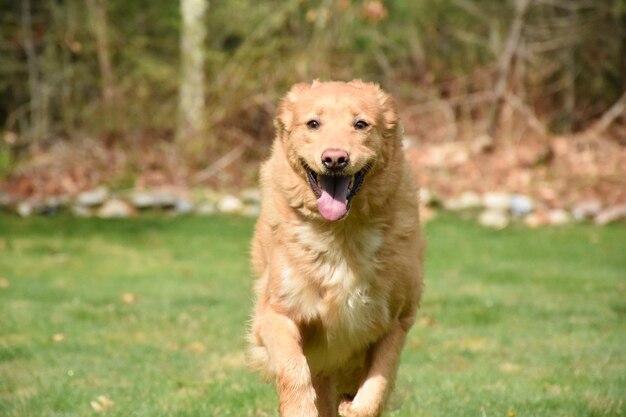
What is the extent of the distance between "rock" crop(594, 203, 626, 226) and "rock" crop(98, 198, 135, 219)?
6885 millimetres

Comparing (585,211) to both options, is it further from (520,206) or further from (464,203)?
(464,203)

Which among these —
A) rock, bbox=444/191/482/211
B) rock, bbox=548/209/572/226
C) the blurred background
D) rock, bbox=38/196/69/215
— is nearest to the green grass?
rock, bbox=548/209/572/226

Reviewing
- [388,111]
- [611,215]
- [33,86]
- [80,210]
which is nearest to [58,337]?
[388,111]

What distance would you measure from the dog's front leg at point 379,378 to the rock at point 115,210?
10.2 metres

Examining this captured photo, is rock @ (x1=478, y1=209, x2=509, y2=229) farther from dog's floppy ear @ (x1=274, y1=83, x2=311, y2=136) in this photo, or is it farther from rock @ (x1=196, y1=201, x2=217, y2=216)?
dog's floppy ear @ (x1=274, y1=83, x2=311, y2=136)

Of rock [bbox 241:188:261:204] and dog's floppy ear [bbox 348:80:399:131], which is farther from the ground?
dog's floppy ear [bbox 348:80:399:131]

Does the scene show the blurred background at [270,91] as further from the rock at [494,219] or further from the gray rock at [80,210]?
the rock at [494,219]

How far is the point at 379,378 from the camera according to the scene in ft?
13.6

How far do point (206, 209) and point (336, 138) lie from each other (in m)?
10.3

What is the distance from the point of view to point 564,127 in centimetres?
1623

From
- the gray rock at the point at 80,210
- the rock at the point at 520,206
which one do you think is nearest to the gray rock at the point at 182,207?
the gray rock at the point at 80,210

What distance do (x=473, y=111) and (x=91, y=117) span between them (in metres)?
6.71

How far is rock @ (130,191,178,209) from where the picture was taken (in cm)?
1420

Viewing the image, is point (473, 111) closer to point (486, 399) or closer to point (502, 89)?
point (502, 89)
